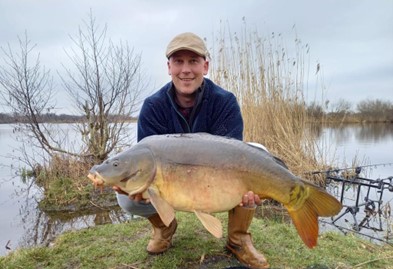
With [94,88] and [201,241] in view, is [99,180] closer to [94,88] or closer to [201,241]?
[201,241]

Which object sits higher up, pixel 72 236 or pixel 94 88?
pixel 94 88

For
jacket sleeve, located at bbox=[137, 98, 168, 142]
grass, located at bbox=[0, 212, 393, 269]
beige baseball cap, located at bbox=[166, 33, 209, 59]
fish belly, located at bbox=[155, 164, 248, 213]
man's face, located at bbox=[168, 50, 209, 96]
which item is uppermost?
beige baseball cap, located at bbox=[166, 33, 209, 59]

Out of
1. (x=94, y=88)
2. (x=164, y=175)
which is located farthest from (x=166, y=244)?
(x=94, y=88)

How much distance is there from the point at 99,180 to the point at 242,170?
0.70 meters

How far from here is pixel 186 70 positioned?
238 centimetres

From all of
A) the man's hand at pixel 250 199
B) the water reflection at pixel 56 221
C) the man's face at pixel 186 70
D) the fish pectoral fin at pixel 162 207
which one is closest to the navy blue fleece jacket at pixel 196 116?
the man's face at pixel 186 70

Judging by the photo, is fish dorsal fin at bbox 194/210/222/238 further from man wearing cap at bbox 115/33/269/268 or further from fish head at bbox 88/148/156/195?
man wearing cap at bbox 115/33/269/268

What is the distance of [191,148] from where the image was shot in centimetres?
179

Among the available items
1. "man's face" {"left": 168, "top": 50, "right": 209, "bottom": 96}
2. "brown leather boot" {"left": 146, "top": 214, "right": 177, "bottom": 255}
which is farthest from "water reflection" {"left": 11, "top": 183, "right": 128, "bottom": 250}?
"man's face" {"left": 168, "top": 50, "right": 209, "bottom": 96}

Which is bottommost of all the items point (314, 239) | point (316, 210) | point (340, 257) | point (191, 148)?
point (340, 257)

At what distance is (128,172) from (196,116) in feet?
2.92

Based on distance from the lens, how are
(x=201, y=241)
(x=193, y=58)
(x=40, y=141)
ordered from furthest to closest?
1. (x=40, y=141)
2. (x=201, y=241)
3. (x=193, y=58)

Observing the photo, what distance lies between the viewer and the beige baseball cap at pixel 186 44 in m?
2.29

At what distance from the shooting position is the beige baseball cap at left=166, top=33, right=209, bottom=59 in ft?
7.50
